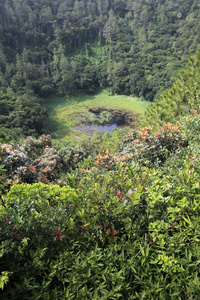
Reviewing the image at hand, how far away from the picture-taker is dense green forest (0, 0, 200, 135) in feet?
121

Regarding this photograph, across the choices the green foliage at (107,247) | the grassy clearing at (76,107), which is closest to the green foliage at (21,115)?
the grassy clearing at (76,107)

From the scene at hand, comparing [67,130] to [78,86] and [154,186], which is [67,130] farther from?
[154,186]

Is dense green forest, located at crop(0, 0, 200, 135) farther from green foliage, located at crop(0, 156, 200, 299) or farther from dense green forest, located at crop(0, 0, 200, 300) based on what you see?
green foliage, located at crop(0, 156, 200, 299)

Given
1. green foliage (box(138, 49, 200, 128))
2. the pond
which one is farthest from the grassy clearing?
green foliage (box(138, 49, 200, 128))

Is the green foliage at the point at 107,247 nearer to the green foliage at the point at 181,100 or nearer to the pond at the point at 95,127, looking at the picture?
the green foliage at the point at 181,100

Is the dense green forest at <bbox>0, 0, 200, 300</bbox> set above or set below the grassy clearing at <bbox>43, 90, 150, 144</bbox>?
above

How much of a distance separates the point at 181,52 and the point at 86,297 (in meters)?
53.2

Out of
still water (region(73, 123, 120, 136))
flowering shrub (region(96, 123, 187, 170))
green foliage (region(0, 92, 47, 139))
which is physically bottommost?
still water (region(73, 123, 120, 136))

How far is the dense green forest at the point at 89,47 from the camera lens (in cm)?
3681

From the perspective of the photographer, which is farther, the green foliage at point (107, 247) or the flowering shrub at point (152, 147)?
the flowering shrub at point (152, 147)

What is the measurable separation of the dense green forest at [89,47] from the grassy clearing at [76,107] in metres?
2.01

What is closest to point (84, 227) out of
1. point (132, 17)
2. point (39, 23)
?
point (39, 23)

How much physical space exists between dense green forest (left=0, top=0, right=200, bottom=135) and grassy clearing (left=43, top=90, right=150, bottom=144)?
201 cm

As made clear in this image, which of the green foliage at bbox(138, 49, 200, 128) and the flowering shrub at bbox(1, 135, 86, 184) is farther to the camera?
the green foliage at bbox(138, 49, 200, 128)
